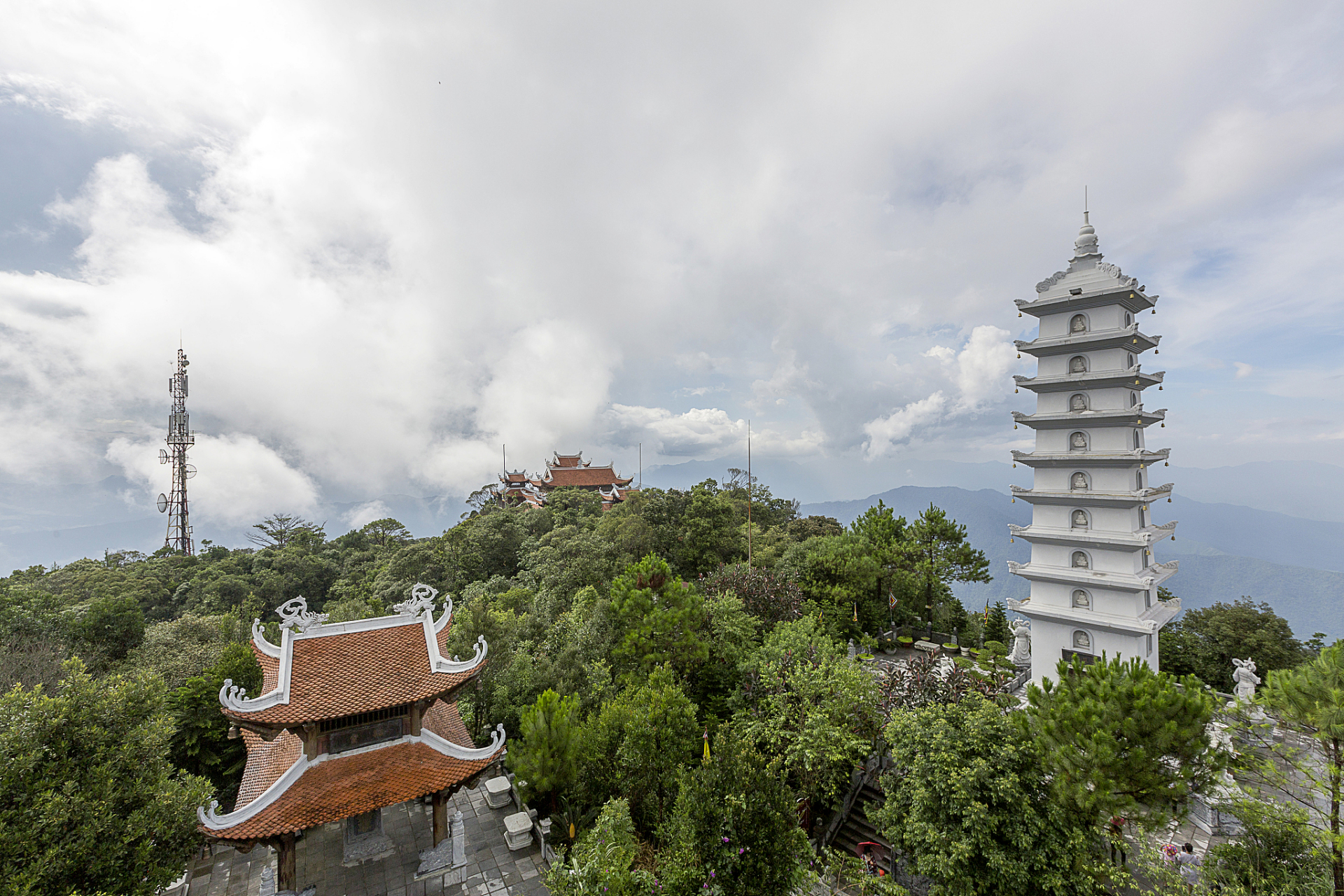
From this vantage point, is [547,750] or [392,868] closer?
[392,868]

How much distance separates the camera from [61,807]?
388 inches

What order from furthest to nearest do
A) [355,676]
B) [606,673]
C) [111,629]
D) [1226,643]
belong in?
[111,629] → [1226,643] → [606,673] → [355,676]

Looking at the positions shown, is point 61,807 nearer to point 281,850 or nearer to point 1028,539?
point 281,850

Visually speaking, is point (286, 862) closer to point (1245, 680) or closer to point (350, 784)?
point (350, 784)

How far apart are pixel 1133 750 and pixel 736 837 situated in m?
8.19

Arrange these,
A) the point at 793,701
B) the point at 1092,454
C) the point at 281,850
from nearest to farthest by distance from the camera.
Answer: the point at 281,850 → the point at 793,701 → the point at 1092,454

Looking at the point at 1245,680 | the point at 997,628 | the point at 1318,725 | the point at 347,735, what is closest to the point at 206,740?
the point at 347,735

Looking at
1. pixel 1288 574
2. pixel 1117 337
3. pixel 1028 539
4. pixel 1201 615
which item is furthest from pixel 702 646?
pixel 1288 574

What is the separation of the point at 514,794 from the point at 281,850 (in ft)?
22.0

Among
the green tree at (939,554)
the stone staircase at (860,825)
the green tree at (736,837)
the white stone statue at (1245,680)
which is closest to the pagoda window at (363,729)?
the green tree at (736,837)

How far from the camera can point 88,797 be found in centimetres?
1041

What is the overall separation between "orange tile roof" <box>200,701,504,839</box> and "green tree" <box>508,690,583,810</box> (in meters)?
2.55

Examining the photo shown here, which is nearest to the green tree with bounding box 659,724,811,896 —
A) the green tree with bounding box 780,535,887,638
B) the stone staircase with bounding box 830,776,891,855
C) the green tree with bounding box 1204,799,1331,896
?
the stone staircase with bounding box 830,776,891,855

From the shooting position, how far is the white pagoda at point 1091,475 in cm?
1703
